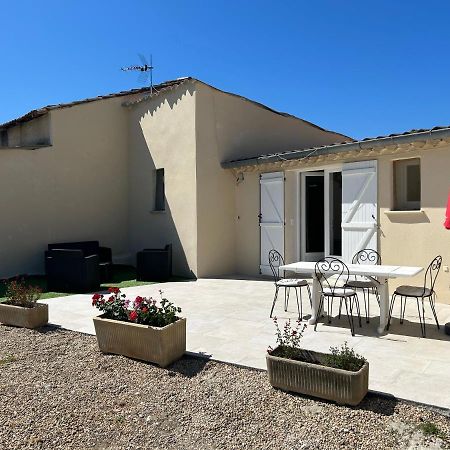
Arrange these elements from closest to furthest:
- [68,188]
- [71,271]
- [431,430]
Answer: [431,430], [71,271], [68,188]

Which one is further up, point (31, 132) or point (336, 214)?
point (31, 132)

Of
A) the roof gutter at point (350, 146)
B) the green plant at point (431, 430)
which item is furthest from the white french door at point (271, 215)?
the green plant at point (431, 430)

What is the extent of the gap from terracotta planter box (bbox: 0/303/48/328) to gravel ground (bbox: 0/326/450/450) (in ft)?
4.82

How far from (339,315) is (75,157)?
8591 mm

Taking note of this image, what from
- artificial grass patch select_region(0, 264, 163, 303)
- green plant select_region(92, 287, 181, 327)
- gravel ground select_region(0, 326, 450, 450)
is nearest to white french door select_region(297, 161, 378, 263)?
artificial grass patch select_region(0, 264, 163, 303)

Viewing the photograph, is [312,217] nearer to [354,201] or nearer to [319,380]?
[354,201]

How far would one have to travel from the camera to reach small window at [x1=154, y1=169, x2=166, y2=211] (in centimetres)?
1168

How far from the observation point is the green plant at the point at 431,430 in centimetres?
277

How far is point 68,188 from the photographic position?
448 inches

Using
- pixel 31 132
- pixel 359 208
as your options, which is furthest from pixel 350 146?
pixel 31 132

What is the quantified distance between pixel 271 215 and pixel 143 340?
6.10m

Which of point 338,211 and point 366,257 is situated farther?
point 338,211

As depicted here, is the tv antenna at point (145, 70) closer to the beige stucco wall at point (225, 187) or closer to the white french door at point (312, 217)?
the beige stucco wall at point (225, 187)

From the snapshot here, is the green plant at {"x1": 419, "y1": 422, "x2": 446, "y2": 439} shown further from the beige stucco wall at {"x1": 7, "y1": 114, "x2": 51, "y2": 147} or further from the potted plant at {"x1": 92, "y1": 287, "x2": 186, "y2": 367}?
the beige stucco wall at {"x1": 7, "y1": 114, "x2": 51, "y2": 147}
